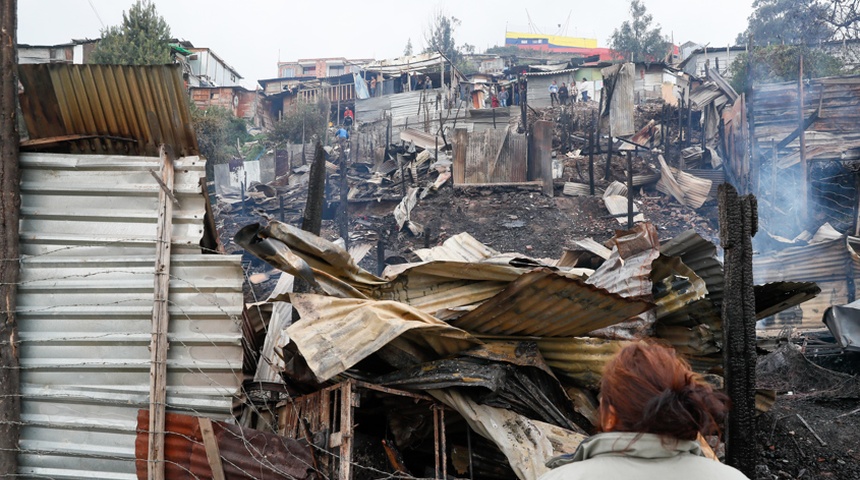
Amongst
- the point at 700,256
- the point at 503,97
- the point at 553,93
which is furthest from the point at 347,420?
the point at 503,97

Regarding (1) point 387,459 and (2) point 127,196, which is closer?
(2) point 127,196

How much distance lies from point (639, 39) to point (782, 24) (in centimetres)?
981

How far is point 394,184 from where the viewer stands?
75.2ft

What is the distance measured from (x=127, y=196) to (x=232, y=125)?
31.2 meters

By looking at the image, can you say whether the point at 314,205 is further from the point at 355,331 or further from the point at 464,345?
the point at 464,345

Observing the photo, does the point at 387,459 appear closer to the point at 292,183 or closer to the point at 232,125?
the point at 292,183

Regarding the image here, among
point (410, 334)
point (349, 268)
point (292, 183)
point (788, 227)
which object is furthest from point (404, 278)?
point (292, 183)

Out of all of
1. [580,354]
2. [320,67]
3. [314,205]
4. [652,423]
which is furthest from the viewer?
[320,67]

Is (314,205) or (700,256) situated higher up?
(314,205)

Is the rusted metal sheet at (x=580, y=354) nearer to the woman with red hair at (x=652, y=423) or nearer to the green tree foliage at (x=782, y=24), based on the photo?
the woman with red hair at (x=652, y=423)

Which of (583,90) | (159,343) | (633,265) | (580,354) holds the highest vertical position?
(583,90)

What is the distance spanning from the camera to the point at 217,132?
2998 cm

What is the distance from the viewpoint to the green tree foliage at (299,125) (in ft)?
114

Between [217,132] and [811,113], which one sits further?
[217,132]
